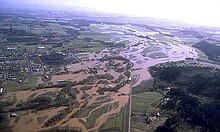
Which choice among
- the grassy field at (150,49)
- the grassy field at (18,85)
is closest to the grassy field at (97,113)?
the grassy field at (18,85)

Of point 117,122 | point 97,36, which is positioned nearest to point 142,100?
point 117,122

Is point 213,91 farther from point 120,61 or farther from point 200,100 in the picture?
point 120,61

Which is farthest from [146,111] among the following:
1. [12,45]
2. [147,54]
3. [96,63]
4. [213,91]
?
[12,45]

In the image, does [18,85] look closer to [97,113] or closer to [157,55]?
[97,113]

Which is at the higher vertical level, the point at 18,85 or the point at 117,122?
the point at 18,85

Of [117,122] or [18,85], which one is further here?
[18,85]

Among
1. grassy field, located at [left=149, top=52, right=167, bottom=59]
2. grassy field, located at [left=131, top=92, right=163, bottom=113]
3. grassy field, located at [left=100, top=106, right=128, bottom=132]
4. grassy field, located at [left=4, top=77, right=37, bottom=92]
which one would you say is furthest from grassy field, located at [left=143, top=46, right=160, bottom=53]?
grassy field, located at [left=100, top=106, right=128, bottom=132]

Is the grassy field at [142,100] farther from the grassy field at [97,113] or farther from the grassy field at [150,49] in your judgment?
the grassy field at [150,49]

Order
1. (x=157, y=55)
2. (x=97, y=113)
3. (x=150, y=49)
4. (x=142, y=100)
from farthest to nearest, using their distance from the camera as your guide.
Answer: (x=150, y=49), (x=157, y=55), (x=142, y=100), (x=97, y=113)
